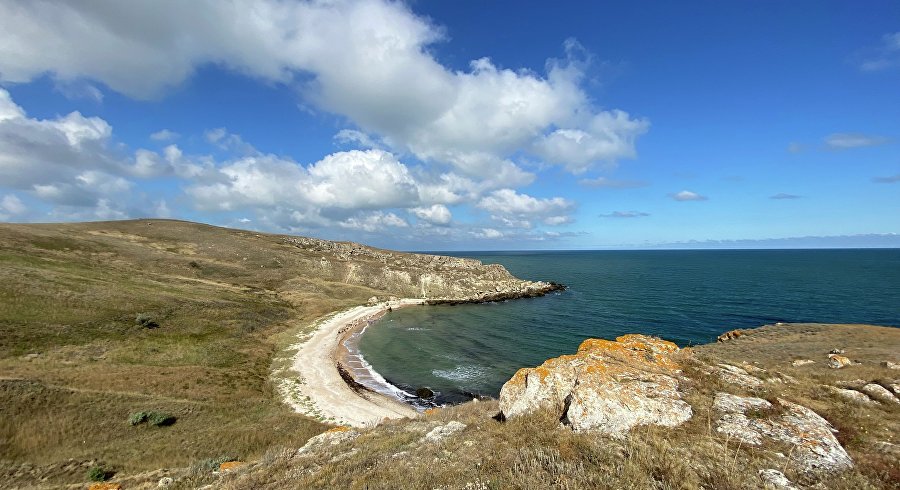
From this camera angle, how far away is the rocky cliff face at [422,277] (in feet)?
324

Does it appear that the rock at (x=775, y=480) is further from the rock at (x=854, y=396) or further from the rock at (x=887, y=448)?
the rock at (x=854, y=396)

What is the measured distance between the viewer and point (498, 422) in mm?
12523

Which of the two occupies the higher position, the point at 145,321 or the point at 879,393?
the point at 879,393

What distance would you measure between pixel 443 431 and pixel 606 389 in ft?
19.0

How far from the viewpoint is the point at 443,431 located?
1276cm

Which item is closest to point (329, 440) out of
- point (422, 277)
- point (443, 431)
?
point (443, 431)

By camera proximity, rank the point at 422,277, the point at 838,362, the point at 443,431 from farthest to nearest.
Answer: the point at 422,277
the point at 838,362
the point at 443,431

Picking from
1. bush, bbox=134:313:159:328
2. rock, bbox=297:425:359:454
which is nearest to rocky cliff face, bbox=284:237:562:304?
bush, bbox=134:313:159:328

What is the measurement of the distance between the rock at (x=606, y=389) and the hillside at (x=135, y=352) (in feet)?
54.6

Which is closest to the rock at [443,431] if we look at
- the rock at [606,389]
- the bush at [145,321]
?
the rock at [606,389]

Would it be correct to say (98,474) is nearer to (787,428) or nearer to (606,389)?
(606,389)

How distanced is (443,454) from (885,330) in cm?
6707

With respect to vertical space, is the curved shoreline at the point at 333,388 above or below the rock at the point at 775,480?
below

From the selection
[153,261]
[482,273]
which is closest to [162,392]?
[153,261]
